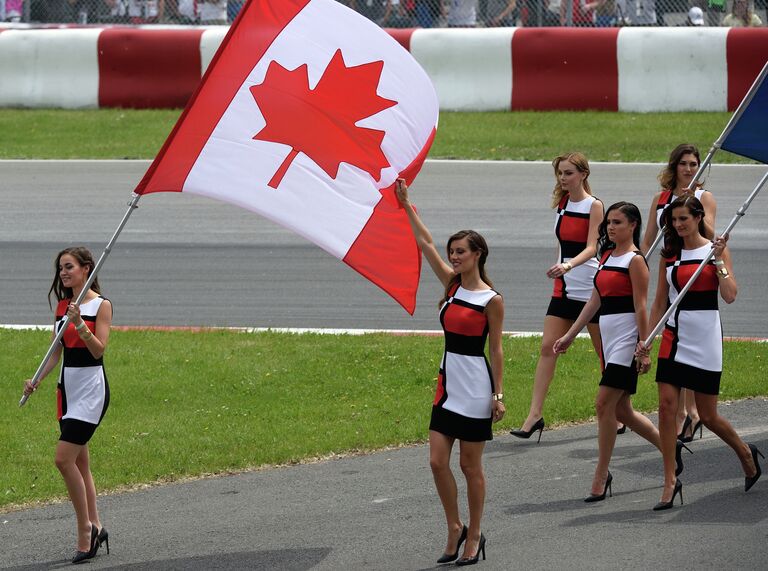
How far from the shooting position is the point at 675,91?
61.1 feet

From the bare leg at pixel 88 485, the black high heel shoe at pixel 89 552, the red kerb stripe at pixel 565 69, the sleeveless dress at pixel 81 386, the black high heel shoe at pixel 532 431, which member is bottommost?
the black high heel shoe at pixel 532 431

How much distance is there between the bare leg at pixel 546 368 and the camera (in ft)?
29.2

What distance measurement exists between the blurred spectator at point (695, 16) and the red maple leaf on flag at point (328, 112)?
1227 cm

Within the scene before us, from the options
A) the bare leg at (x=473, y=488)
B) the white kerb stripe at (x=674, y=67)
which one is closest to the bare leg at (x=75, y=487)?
the bare leg at (x=473, y=488)

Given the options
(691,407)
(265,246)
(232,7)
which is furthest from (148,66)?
(691,407)

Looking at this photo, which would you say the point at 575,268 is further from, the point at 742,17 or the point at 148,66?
the point at 148,66

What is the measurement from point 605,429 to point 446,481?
1323mm

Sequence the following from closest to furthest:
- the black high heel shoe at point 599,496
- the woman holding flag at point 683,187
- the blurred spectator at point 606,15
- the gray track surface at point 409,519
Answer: the gray track surface at point 409,519, the black high heel shoe at point 599,496, the woman holding flag at point 683,187, the blurred spectator at point 606,15

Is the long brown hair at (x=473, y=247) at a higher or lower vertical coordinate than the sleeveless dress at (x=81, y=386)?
higher

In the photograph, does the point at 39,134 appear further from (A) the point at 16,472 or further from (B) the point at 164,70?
(A) the point at 16,472

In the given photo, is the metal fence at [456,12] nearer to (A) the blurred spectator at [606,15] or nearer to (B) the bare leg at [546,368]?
(A) the blurred spectator at [606,15]

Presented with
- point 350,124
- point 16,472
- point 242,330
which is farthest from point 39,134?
point 350,124

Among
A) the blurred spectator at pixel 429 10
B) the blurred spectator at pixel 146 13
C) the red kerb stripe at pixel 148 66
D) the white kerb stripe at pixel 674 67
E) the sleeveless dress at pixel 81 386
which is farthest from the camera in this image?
the blurred spectator at pixel 146 13

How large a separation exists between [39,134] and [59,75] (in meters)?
1.12
